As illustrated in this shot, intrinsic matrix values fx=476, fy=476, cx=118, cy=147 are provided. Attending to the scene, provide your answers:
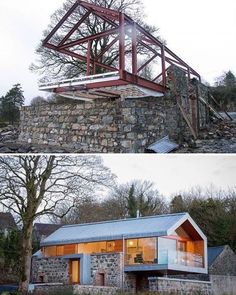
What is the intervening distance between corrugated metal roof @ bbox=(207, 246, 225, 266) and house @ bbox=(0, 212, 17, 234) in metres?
3.57

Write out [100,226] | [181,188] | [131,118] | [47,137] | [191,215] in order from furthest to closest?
1. [100,226]
2. [191,215]
3. [47,137]
4. [181,188]
5. [131,118]

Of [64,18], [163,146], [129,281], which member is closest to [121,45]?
[64,18]

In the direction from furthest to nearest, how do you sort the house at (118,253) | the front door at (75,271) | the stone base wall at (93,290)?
the house at (118,253)
the front door at (75,271)
the stone base wall at (93,290)

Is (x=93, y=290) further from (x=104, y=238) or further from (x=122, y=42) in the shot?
(x=122, y=42)

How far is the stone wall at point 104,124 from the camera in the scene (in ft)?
10.2

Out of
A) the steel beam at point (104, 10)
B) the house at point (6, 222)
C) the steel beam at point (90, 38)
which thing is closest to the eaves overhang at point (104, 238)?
the house at point (6, 222)

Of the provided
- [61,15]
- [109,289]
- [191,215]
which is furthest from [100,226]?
[61,15]

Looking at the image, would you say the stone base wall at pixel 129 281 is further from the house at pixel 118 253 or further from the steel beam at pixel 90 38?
the steel beam at pixel 90 38

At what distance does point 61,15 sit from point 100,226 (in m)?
2.49

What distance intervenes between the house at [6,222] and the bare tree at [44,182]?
0.23 ft

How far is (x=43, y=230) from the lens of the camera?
5.26 meters

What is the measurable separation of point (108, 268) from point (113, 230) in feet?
1.82

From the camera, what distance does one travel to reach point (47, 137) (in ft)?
11.8

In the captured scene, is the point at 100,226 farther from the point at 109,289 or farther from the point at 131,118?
the point at 131,118
